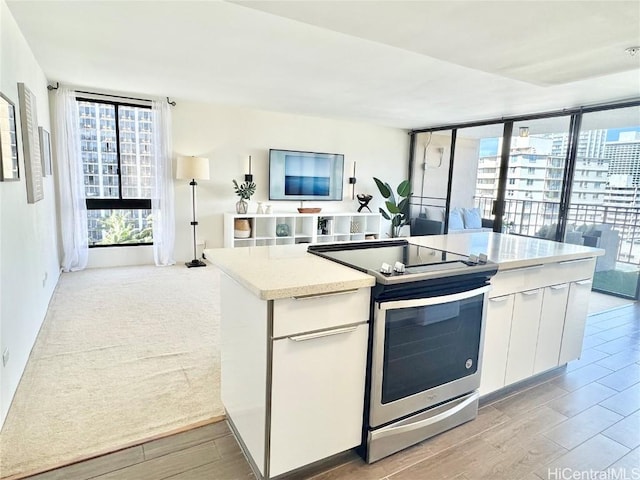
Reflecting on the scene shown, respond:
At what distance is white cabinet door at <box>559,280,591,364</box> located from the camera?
259cm

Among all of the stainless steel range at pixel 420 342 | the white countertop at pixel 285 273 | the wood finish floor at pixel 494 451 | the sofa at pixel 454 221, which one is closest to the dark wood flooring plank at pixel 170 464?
the wood finish floor at pixel 494 451

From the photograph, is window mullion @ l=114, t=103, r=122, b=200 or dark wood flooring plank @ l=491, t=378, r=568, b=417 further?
window mullion @ l=114, t=103, r=122, b=200

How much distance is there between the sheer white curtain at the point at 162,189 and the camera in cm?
516

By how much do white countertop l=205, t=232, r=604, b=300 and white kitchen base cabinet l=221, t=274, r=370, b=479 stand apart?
6cm

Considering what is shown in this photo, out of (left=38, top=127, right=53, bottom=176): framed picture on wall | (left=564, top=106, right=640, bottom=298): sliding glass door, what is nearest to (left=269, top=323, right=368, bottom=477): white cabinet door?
(left=38, top=127, right=53, bottom=176): framed picture on wall

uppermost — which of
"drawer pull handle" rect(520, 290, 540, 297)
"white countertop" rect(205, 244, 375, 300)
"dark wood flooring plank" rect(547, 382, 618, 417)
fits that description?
"white countertop" rect(205, 244, 375, 300)

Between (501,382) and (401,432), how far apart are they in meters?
0.89

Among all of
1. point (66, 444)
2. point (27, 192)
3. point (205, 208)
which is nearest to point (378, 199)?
point (205, 208)

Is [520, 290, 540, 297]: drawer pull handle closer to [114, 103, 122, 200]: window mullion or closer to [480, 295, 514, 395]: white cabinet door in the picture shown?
[480, 295, 514, 395]: white cabinet door

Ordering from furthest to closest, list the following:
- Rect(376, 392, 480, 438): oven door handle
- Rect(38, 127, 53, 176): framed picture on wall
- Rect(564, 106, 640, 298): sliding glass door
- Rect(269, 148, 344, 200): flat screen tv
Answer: Rect(269, 148, 344, 200): flat screen tv, Rect(564, 106, 640, 298): sliding glass door, Rect(38, 127, 53, 176): framed picture on wall, Rect(376, 392, 480, 438): oven door handle

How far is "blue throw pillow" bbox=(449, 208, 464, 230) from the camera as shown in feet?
22.2

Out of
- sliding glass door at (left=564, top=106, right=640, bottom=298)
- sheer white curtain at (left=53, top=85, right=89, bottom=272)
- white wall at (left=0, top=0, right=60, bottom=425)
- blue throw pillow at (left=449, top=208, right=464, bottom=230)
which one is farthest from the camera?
blue throw pillow at (left=449, top=208, right=464, bottom=230)

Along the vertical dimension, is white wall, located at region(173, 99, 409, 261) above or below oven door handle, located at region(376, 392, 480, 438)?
above

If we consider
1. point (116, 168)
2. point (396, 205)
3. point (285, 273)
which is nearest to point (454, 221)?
point (396, 205)
